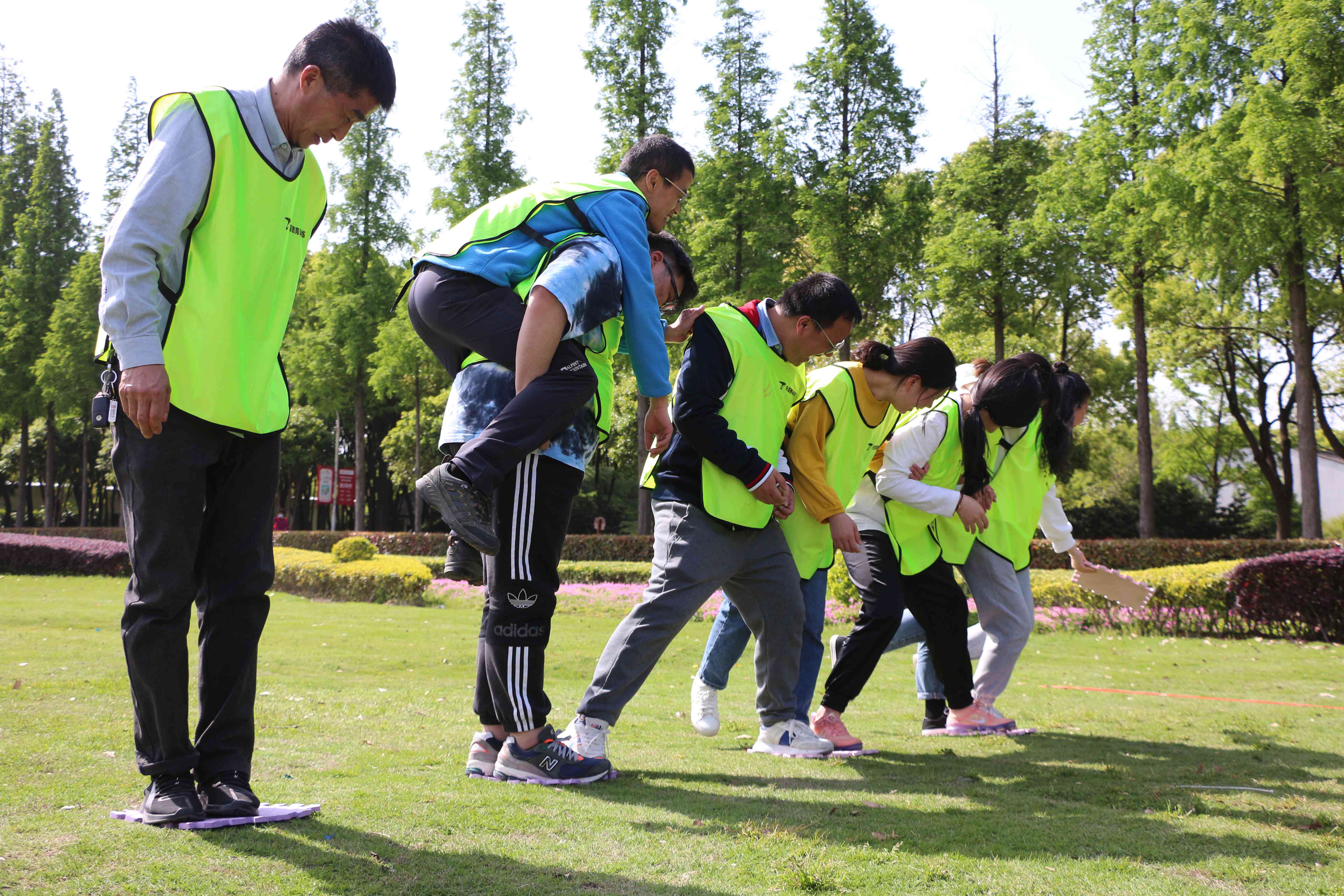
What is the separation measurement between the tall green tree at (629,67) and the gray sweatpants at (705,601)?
23.5 metres

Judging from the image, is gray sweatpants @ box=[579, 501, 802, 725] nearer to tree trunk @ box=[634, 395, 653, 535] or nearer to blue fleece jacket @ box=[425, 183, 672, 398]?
blue fleece jacket @ box=[425, 183, 672, 398]

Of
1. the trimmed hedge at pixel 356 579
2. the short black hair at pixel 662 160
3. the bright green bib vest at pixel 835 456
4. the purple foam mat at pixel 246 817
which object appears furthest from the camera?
the trimmed hedge at pixel 356 579

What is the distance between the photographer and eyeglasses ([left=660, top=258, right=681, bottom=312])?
4.33m

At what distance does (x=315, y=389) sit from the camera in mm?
34156

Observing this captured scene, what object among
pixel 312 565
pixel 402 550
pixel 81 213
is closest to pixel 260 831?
pixel 312 565

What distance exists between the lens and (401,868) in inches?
92.6

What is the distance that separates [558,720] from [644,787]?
188cm

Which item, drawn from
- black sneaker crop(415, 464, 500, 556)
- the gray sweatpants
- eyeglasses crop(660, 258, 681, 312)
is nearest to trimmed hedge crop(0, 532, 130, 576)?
eyeglasses crop(660, 258, 681, 312)

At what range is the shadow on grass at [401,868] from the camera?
2.23 m

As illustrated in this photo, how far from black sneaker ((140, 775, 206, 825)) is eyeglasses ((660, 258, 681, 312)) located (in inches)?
97.2

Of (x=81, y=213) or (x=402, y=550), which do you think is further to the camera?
(x=81, y=213)

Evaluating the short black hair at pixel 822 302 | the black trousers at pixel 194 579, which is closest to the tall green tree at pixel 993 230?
the short black hair at pixel 822 302

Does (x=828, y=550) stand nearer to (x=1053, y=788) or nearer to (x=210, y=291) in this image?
(x=1053, y=788)

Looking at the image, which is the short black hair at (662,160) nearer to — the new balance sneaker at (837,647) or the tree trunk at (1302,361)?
the new balance sneaker at (837,647)
